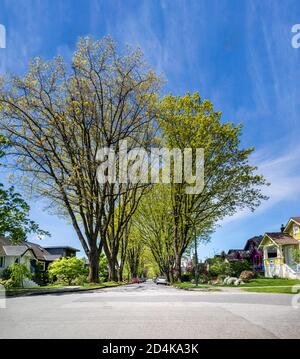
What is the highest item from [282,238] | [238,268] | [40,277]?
[282,238]

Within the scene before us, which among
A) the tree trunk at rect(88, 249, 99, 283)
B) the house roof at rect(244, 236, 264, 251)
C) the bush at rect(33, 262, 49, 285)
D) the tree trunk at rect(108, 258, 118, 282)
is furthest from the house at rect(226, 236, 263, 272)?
the tree trunk at rect(88, 249, 99, 283)

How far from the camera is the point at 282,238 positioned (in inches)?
2025

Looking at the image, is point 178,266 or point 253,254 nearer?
point 178,266

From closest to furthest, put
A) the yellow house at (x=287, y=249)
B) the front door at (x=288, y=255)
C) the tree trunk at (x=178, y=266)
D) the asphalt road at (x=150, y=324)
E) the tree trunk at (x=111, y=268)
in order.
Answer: the asphalt road at (x=150, y=324), the tree trunk at (x=178, y=266), the tree trunk at (x=111, y=268), the yellow house at (x=287, y=249), the front door at (x=288, y=255)

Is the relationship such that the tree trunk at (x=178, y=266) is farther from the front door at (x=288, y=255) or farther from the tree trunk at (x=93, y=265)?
the front door at (x=288, y=255)

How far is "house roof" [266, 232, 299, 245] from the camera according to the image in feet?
161

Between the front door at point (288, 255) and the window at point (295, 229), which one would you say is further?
the front door at point (288, 255)

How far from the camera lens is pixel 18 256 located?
62719 millimetres

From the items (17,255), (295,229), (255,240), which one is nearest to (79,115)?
(295,229)

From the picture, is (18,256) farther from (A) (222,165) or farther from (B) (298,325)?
(B) (298,325)

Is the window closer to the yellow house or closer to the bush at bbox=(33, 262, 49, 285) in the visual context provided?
the yellow house

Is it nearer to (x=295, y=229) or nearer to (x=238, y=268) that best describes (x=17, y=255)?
(x=238, y=268)

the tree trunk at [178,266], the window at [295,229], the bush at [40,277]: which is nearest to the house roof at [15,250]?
the bush at [40,277]

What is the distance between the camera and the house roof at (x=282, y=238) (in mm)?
49056
